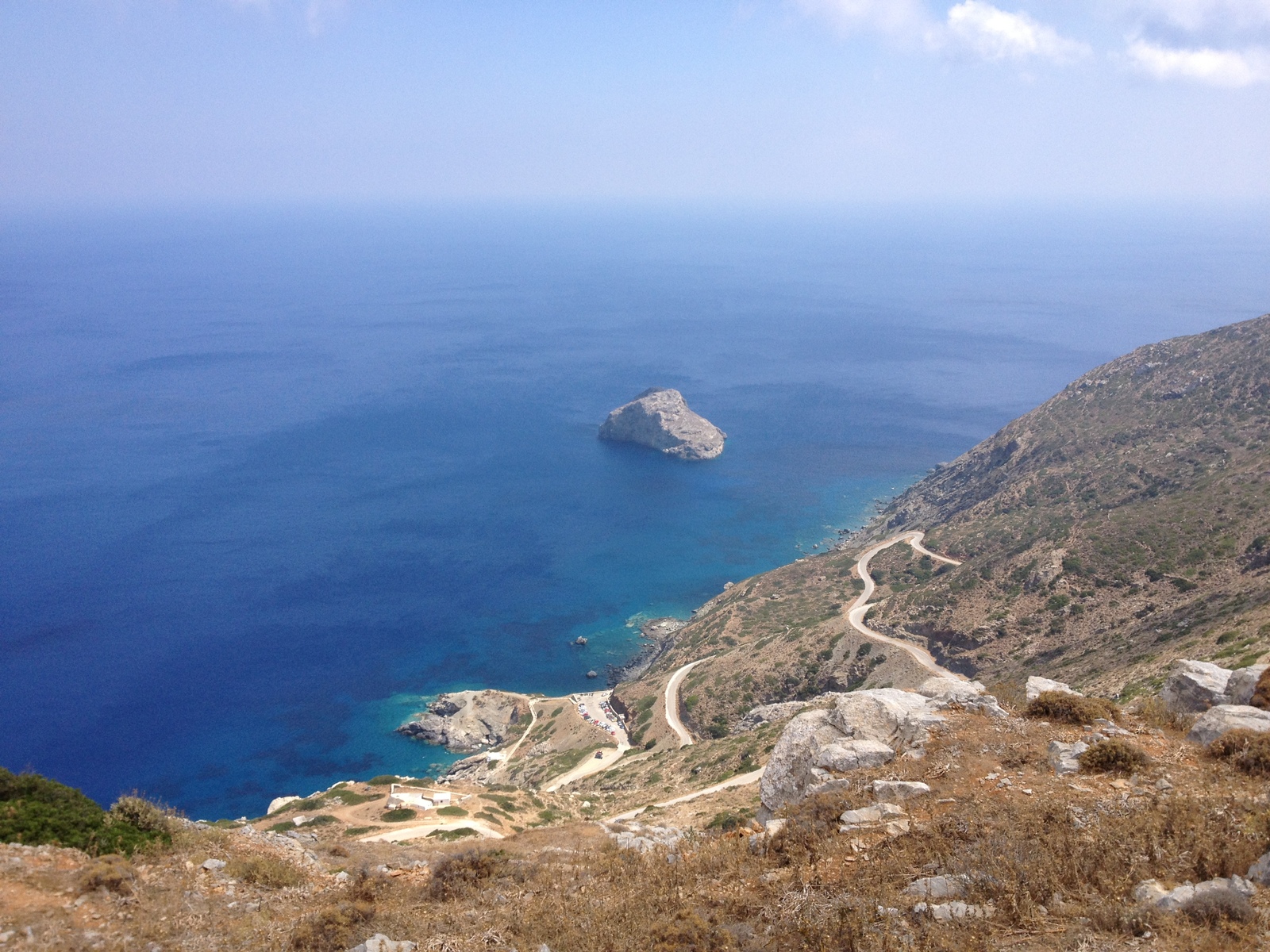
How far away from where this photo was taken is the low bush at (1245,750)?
12.1 metres

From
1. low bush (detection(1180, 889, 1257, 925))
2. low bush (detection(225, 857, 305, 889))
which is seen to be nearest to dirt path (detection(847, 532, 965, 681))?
low bush (detection(1180, 889, 1257, 925))

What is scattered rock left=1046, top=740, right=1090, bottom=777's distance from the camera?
45.2ft

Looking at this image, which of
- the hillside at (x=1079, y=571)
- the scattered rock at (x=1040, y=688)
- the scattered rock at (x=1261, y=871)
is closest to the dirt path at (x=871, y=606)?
the hillside at (x=1079, y=571)

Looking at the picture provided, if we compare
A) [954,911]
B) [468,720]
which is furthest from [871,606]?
[954,911]

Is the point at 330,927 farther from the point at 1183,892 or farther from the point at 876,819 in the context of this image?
the point at 1183,892

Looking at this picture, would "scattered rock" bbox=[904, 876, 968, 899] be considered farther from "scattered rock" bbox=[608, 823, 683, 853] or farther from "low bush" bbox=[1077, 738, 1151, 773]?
"scattered rock" bbox=[608, 823, 683, 853]

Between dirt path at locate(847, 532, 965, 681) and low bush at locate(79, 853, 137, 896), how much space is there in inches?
1211

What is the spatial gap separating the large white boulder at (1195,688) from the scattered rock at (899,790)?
7.09m

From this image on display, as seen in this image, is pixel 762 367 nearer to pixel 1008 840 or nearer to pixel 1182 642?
pixel 1182 642

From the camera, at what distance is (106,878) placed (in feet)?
41.7

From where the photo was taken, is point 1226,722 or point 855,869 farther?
point 1226,722

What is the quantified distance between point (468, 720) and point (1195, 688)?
57.6 m

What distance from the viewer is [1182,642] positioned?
104ft

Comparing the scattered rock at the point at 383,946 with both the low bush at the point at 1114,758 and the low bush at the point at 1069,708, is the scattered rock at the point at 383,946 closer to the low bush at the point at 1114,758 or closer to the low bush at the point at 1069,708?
the low bush at the point at 1114,758
